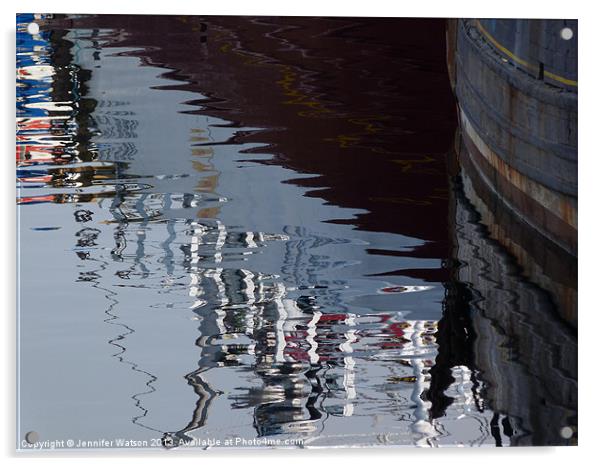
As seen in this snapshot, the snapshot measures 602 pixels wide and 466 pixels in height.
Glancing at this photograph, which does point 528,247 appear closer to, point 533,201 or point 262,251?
point 533,201

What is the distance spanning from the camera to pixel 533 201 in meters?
5.60

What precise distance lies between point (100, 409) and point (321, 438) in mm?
672

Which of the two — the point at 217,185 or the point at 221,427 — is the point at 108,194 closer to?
the point at 217,185

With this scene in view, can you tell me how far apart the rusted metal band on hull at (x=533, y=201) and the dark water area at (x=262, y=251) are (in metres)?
0.09

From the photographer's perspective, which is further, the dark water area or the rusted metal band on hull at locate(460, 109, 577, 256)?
the rusted metal band on hull at locate(460, 109, 577, 256)

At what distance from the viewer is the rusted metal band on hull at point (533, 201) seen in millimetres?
5602

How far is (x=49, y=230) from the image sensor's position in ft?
18.1

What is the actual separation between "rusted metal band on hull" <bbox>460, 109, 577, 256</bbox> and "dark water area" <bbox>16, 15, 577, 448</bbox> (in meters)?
0.09

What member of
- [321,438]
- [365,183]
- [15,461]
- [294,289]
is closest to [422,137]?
[365,183]

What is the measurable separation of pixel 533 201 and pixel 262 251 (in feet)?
2.80

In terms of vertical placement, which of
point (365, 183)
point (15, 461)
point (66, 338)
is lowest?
point (15, 461)

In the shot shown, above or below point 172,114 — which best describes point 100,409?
below

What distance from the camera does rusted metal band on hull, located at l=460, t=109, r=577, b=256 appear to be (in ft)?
18.4

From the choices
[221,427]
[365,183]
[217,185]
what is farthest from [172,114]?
[221,427]
